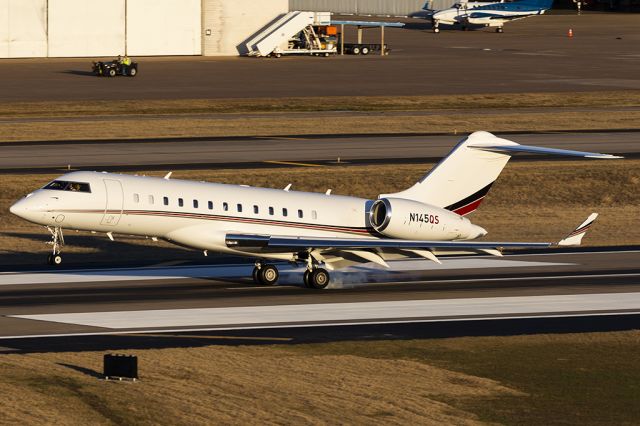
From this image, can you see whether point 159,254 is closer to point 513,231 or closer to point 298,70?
point 513,231

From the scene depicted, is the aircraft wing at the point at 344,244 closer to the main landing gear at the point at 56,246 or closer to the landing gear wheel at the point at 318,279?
the landing gear wheel at the point at 318,279

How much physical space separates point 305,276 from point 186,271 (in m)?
5.00

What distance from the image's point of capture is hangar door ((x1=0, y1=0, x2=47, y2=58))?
115312 millimetres

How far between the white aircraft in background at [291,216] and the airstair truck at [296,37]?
81.6 m

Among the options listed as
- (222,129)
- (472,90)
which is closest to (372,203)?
(222,129)

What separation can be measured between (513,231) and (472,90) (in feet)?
149

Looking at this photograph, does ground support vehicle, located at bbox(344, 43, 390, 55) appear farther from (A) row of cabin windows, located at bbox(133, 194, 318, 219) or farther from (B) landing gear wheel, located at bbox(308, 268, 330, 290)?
(B) landing gear wheel, located at bbox(308, 268, 330, 290)

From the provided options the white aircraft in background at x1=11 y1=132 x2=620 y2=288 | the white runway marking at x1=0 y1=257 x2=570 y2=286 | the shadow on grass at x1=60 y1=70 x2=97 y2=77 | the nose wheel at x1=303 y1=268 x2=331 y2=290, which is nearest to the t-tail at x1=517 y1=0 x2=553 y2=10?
the shadow on grass at x1=60 y1=70 x2=97 y2=77

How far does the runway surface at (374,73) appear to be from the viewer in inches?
3693

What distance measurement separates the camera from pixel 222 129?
245 feet

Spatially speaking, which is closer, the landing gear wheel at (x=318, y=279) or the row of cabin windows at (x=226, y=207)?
the row of cabin windows at (x=226, y=207)

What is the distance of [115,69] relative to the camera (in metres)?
104

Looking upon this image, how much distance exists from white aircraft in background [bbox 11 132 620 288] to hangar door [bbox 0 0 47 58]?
259ft

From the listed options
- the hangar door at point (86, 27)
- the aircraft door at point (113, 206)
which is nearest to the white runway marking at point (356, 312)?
Answer: the aircraft door at point (113, 206)
